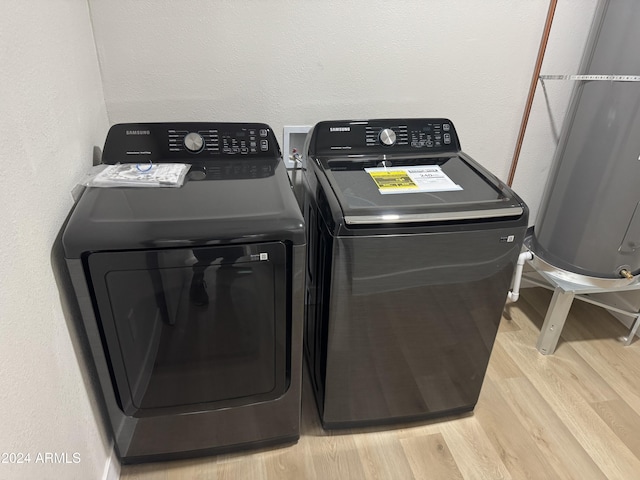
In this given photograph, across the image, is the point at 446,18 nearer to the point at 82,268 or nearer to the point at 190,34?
the point at 190,34

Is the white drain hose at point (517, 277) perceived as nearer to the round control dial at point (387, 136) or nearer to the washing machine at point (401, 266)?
the washing machine at point (401, 266)

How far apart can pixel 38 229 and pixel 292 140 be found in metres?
0.95

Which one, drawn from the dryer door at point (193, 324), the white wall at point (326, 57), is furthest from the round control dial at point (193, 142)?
the dryer door at point (193, 324)

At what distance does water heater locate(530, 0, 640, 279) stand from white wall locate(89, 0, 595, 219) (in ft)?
0.53

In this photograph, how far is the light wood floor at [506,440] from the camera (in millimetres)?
1469

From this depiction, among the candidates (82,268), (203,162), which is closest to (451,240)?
(203,162)

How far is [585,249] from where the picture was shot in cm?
180

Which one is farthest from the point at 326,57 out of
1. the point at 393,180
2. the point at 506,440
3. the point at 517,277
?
the point at 506,440

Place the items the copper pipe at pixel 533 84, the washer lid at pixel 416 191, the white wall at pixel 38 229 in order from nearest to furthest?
1. the white wall at pixel 38 229
2. the washer lid at pixel 416 191
3. the copper pipe at pixel 533 84

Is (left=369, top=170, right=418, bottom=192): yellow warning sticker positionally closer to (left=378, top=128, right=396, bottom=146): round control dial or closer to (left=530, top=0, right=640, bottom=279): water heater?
(left=378, top=128, right=396, bottom=146): round control dial

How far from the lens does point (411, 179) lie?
1396 millimetres

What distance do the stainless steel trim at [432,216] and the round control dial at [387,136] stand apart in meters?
0.45

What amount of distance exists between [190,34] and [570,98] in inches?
56.7

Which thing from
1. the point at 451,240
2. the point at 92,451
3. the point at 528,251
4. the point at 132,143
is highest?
the point at 132,143
